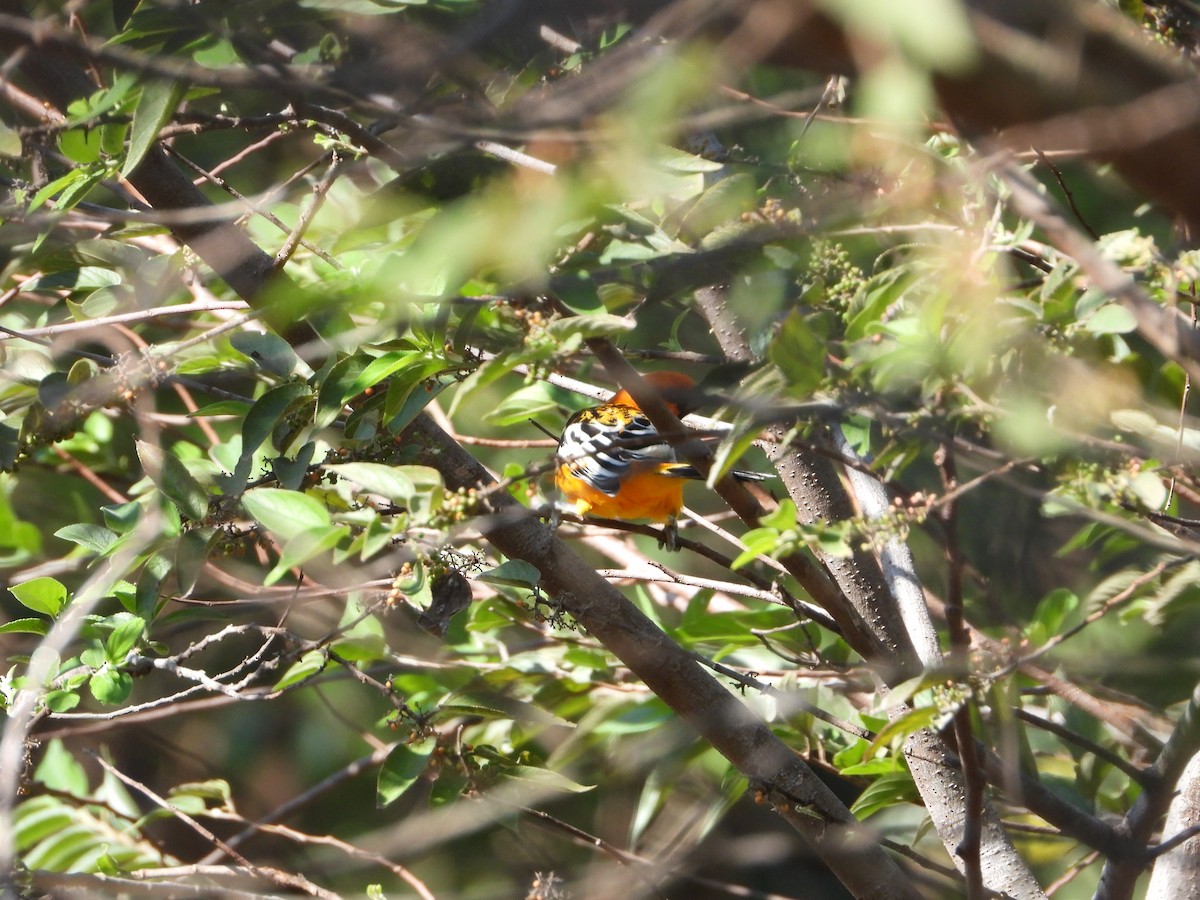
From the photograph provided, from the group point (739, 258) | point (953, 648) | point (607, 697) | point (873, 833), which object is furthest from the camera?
point (607, 697)

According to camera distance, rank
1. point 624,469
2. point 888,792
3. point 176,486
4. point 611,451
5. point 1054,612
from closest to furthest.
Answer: point 176,486 < point 888,792 < point 1054,612 < point 611,451 < point 624,469

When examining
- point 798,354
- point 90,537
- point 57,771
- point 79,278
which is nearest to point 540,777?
point 90,537

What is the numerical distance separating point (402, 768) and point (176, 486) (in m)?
0.83

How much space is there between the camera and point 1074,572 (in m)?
3.25

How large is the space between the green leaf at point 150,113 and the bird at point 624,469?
5.16ft

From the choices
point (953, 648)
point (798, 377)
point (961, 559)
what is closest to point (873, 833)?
point (953, 648)

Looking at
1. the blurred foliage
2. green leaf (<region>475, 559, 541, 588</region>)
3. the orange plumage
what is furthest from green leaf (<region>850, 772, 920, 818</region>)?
the orange plumage

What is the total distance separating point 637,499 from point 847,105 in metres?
1.95

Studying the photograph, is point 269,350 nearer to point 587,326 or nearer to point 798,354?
point 587,326

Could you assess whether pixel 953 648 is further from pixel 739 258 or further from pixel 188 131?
pixel 188 131

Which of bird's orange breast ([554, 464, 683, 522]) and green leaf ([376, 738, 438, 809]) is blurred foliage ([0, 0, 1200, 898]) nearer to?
green leaf ([376, 738, 438, 809])

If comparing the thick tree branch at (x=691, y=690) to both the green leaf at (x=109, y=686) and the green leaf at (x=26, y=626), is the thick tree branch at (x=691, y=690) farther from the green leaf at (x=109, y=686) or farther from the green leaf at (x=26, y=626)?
the green leaf at (x=26, y=626)

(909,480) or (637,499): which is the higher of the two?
(909,480)

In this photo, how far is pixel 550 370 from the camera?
1630mm
